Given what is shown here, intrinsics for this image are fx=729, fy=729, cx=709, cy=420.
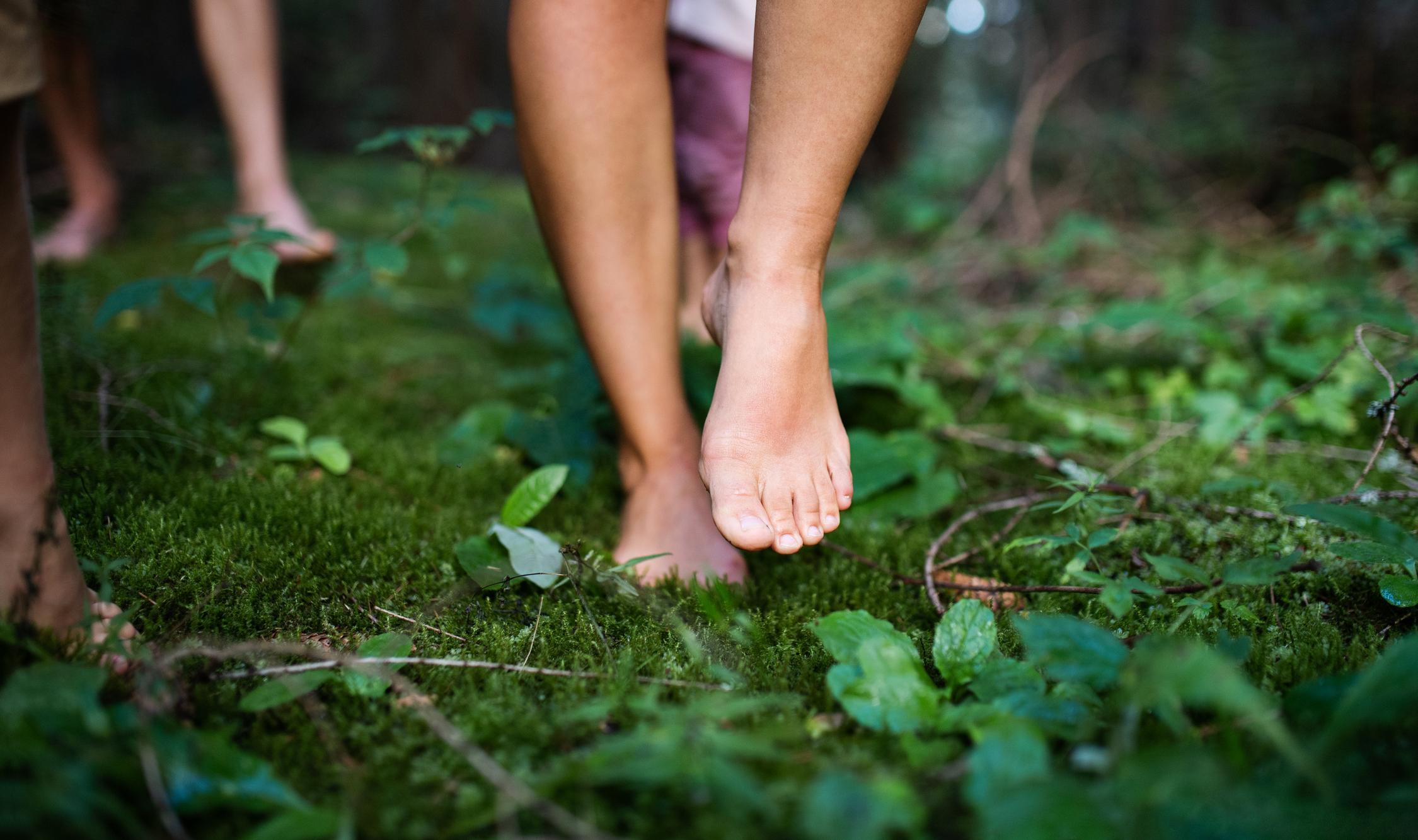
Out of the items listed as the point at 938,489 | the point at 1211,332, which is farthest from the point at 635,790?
the point at 1211,332

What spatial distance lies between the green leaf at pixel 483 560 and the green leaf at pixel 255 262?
1.88ft

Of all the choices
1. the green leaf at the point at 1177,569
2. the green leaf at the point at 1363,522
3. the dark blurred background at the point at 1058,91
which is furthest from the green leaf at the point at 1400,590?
the dark blurred background at the point at 1058,91

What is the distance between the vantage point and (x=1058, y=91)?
448 centimetres

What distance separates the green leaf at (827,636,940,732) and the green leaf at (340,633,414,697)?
0.51 metres

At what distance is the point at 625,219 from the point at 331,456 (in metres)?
0.76

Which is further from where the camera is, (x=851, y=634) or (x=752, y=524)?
(x=752, y=524)

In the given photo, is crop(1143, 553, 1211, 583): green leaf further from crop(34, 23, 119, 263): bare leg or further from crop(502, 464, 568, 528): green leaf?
crop(34, 23, 119, 263): bare leg

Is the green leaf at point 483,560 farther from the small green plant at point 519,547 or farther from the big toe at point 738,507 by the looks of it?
the big toe at point 738,507

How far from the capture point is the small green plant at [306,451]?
4.70ft

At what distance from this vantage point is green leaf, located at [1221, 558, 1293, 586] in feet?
2.46

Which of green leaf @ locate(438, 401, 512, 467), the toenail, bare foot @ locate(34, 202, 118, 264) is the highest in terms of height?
the toenail

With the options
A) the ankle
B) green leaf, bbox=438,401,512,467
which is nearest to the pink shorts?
green leaf, bbox=438,401,512,467

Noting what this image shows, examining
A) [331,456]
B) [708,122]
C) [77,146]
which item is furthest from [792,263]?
[77,146]

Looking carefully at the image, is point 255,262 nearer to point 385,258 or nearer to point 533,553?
point 385,258
